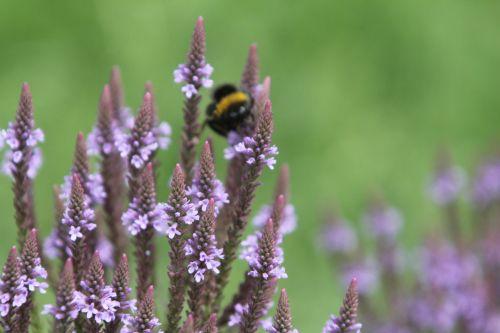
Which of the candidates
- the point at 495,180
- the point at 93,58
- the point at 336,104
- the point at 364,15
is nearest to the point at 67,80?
the point at 93,58

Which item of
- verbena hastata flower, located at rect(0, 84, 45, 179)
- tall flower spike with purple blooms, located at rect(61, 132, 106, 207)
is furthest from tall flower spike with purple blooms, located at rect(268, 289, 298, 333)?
verbena hastata flower, located at rect(0, 84, 45, 179)

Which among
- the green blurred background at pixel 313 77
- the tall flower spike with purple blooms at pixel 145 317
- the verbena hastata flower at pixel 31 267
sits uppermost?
the green blurred background at pixel 313 77

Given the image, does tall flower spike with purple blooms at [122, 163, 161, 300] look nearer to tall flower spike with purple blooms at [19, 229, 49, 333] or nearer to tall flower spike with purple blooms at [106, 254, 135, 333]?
tall flower spike with purple blooms at [106, 254, 135, 333]

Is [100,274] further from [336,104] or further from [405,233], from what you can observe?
[336,104]

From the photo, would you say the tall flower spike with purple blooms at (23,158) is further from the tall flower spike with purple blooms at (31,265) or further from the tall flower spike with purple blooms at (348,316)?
the tall flower spike with purple blooms at (348,316)

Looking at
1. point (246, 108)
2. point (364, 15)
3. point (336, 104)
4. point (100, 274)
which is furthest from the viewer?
point (364, 15)

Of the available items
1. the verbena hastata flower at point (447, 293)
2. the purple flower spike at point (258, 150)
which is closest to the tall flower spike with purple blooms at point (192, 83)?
the purple flower spike at point (258, 150)

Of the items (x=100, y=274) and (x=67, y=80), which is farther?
(x=67, y=80)
